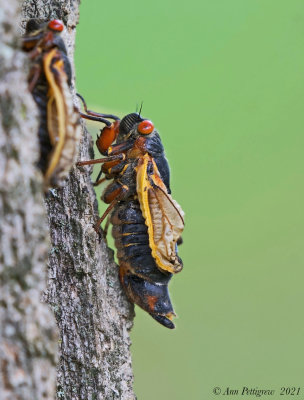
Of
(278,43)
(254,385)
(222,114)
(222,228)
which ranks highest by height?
(278,43)

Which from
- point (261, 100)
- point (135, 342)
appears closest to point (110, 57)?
point (261, 100)

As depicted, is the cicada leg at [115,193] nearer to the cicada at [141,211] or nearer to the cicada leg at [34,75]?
the cicada at [141,211]

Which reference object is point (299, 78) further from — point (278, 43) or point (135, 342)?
point (135, 342)

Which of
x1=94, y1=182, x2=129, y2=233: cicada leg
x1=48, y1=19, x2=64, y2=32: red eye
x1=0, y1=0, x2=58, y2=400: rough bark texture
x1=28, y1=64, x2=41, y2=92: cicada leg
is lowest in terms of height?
x1=94, y1=182, x2=129, y2=233: cicada leg

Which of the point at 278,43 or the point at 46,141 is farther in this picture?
the point at 278,43

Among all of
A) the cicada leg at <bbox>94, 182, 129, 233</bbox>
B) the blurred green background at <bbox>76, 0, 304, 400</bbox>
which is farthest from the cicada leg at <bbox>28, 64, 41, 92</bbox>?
the blurred green background at <bbox>76, 0, 304, 400</bbox>

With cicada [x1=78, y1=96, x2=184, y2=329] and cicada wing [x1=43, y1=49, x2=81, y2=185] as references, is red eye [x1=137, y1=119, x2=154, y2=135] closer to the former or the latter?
cicada [x1=78, y1=96, x2=184, y2=329]

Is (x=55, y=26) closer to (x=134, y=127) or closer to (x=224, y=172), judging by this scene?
(x=134, y=127)
